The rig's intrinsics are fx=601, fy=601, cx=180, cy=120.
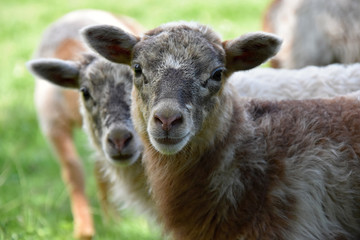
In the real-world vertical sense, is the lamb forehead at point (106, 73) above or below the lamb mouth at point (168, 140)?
below

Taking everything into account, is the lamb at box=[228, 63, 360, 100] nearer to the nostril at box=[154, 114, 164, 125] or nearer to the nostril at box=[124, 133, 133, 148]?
the nostril at box=[124, 133, 133, 148]

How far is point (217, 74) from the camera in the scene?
4297 millimetres

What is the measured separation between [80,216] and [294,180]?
3.35 meters

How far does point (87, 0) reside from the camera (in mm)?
15188

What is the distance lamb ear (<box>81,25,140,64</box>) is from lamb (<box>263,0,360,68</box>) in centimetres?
336

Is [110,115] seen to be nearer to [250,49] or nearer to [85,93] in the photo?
[85,93]

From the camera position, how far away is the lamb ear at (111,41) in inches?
179

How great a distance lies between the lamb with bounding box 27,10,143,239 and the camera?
700cm

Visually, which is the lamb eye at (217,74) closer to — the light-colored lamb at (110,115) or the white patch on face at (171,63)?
the white patch on face at (171,63)

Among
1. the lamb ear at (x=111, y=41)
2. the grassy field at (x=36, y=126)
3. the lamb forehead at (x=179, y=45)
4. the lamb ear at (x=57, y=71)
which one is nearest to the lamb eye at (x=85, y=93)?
the lamb ear at (x=57, y=71)

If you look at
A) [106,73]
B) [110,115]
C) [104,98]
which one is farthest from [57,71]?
[110,115]

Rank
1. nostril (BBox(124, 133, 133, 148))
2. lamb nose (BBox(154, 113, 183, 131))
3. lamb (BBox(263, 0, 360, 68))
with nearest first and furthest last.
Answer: lamb nose (BBox(154, 113, 183, 131)), nostril (BBox(124, 133, 133, 148)), lamb (BBox(263, 0, 360, 68))

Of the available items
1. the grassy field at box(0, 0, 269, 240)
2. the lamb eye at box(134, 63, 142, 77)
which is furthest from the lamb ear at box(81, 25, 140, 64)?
the grassy field at box(0, 0, 269, 240)

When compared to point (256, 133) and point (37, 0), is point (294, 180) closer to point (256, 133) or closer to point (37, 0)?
point (256, 133)
